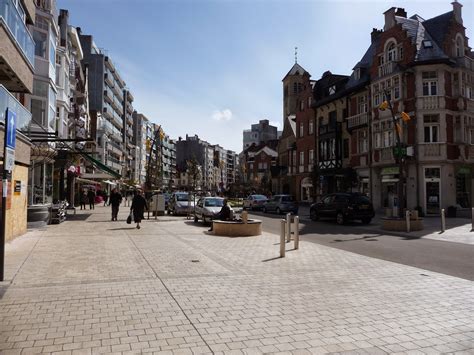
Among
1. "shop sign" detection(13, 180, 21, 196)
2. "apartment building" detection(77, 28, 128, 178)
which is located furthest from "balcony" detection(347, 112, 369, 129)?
"apartment building" detection(77, 28, 128, 178)

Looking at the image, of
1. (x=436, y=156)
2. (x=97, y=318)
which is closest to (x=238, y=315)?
(x=97, y=318)

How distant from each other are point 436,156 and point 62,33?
3214 cm

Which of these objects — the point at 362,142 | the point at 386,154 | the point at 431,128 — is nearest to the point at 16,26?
the point at 386,154

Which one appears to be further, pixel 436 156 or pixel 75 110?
pixel 75 110

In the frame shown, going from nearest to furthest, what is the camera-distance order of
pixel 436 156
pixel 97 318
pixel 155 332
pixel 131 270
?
1. pixel 155 332
2. pixel 97 318
3. pixel 131 270
4. pixel 436 156

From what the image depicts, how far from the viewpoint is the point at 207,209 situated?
20.9m

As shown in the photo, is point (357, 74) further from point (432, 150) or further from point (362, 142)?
point (432, 150)

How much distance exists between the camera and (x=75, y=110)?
137 feet

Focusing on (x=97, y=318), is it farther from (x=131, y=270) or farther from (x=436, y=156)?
(x=436, y=156)

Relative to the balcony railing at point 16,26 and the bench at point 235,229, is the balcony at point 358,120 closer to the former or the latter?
the bench at point 235,229

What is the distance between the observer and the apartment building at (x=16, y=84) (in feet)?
37.9

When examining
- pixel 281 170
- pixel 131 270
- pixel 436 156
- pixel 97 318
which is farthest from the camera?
pixel 281 170

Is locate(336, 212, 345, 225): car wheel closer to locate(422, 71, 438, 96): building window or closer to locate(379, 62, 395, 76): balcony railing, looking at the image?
locate(422, 71, 438, 96): building window

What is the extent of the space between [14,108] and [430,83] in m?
26.3
